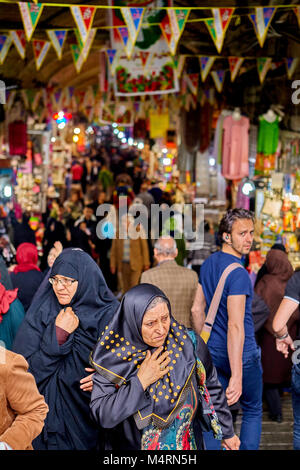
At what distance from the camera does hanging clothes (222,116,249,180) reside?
11.8 meters

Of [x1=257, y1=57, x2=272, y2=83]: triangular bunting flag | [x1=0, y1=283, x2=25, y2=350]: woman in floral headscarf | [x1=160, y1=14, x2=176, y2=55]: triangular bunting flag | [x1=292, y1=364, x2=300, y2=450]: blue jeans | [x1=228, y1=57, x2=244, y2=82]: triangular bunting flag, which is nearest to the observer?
[x1=292, y1=364, x2=300, y2=450]: blue jeans

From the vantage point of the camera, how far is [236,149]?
1184cm

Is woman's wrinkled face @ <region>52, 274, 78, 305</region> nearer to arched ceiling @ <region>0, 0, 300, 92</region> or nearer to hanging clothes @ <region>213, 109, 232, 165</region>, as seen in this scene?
arched ceiling @ <region>0, 0, 300, 92</region>

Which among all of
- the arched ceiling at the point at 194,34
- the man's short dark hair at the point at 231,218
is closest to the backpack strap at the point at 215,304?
the man's short dark hair at the point at 231,218

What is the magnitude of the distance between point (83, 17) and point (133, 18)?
22.4 inches

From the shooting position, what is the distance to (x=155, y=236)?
11234 mm

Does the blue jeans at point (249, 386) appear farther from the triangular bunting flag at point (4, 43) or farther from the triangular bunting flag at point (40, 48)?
the triangular bunting flag at point (40, 48)

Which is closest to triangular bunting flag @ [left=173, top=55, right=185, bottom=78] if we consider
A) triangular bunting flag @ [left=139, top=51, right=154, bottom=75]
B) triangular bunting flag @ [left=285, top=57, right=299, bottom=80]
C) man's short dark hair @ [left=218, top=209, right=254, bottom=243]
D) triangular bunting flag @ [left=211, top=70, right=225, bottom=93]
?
triangular bunting flag @ [left=139, top=51, right=154, bottom=75]

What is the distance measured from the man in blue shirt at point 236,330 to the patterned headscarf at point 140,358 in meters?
1.28

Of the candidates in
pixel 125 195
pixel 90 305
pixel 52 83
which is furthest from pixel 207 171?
pixel 90 305

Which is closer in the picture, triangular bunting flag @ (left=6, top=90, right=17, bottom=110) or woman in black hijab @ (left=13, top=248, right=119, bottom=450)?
woman in black hijab @ (left=13, top=248, right=119, bottom=450)

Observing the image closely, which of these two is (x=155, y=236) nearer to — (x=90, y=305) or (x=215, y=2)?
(x=215, y=2)

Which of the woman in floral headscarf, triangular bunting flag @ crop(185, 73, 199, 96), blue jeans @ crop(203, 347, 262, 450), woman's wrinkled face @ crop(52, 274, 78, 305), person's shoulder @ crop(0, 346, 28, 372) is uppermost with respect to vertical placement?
triangular bunting flag @ crop(185, 73, 199, 96)

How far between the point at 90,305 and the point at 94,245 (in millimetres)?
7290
